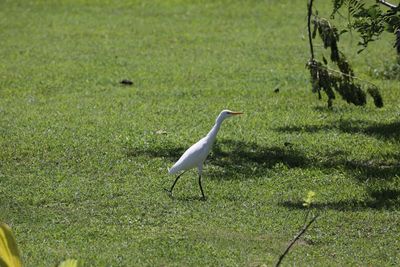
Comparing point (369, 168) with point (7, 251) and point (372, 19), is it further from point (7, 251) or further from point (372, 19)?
point (7, 251)

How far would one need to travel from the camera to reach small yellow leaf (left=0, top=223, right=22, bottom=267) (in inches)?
195

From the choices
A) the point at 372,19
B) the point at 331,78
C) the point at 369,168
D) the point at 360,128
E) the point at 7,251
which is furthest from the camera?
the point at 360,128

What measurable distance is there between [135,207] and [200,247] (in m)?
1.28

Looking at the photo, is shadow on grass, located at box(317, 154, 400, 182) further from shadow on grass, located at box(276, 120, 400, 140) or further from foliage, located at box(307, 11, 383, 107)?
foliage, located at box(307, 11, 383, 107)

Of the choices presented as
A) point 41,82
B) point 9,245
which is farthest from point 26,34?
point 9,245

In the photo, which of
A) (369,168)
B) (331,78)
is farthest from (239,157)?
(331,78)

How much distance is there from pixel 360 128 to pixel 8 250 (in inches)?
290

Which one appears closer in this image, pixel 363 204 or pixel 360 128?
pixel 363 204

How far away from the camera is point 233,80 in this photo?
48.1 ft

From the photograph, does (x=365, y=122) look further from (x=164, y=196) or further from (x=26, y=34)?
(x=26, y=34)

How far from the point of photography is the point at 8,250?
16.6 ft

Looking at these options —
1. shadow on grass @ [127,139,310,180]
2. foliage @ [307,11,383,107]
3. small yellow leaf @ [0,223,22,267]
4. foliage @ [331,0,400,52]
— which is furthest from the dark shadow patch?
small yellow leaf @ [0,223,22,267]

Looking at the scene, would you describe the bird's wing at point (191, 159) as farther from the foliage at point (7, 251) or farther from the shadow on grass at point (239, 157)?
the foliage at point (7, 251)

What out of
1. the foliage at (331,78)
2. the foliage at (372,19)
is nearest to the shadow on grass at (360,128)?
the foliage at (331,78)
